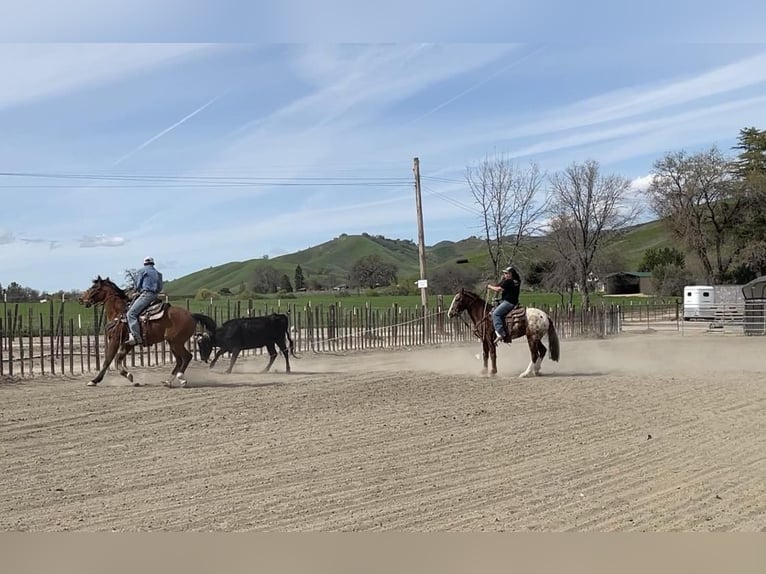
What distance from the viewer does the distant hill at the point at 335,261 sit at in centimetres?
641

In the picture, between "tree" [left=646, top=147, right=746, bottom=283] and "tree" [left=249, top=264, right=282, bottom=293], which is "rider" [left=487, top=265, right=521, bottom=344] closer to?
"tree" [left=249, top=264, right=282, bottom=293]

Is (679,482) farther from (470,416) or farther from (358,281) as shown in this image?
(358,281)

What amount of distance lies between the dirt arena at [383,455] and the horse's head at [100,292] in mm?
1115

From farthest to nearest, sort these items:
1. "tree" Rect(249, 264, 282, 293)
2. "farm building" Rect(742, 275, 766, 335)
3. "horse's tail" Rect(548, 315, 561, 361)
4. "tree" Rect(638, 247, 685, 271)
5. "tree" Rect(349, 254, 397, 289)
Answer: "tree" Rect(638, 247, 685, 271)
"farm building" Rect(742, 275, 766, 335)
"tree" Rect(349, 254, 397, 289)
"horse's tail" Rect(548, 315, 561, 361)
"tree" Rect(249, 264, 282, 293)

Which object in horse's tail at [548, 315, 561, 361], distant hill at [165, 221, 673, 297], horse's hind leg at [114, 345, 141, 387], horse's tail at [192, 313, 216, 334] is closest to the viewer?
distant hill at [165, 221, 673, 297]

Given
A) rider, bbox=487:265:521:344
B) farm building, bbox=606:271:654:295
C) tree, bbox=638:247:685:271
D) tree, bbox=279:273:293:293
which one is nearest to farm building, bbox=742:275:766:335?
farm building, bbox=606:271:654:295

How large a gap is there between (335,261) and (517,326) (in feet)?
9.69

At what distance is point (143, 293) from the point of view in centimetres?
945

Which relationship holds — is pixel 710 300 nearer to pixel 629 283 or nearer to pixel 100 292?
pixel 629 283

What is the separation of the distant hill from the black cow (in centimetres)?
107

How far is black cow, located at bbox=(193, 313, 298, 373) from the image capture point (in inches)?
465

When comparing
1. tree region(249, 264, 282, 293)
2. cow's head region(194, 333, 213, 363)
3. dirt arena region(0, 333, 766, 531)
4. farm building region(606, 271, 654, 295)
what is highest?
farm building region(606, 271, 654, 295)

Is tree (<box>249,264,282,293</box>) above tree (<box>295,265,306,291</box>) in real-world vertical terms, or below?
below

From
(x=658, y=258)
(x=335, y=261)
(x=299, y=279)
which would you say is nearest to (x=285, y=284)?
(x=299, y=279)
